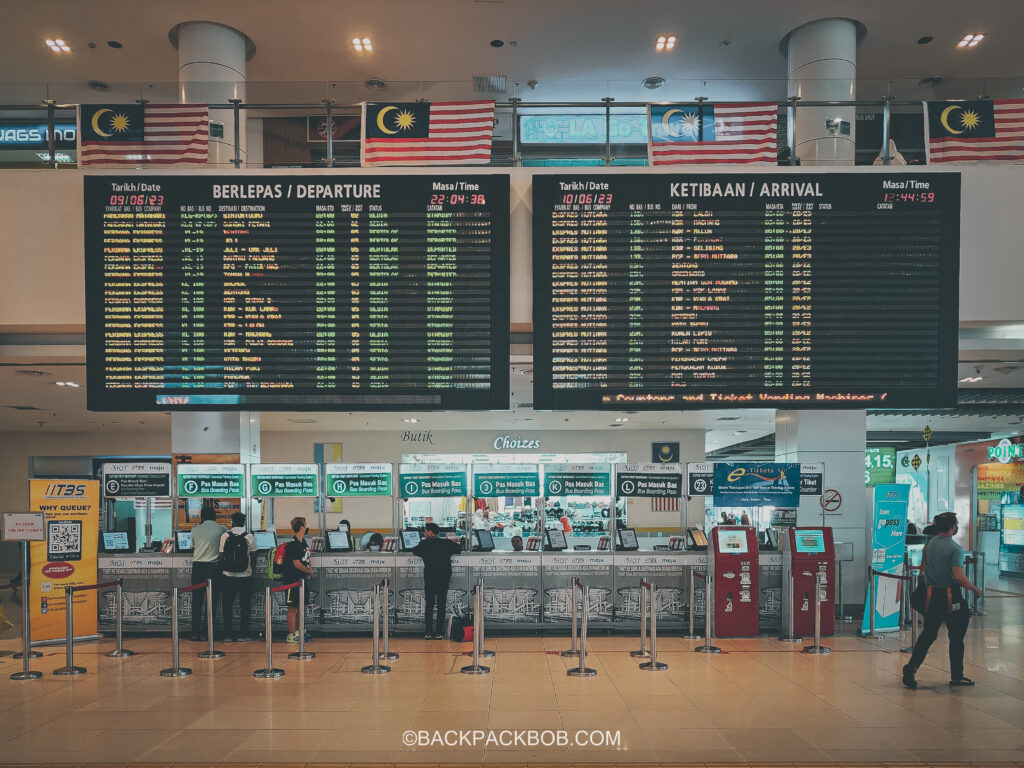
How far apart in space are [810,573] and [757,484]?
1.25m

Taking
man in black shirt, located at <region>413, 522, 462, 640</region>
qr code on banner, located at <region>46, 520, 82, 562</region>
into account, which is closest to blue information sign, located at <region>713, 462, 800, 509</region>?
man in black shirt, located at <region>413, 522, 462, 640</region>

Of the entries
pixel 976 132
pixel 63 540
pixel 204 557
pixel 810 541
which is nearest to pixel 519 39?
pixel 976 132

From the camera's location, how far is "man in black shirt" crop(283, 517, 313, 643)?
9.95 metres

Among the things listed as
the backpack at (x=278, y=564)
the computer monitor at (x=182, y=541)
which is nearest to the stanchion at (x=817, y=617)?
the backpack at (x=278, y=564)

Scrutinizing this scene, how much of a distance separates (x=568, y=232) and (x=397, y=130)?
1.82m

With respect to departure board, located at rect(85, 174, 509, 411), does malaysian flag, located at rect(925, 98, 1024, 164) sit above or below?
above

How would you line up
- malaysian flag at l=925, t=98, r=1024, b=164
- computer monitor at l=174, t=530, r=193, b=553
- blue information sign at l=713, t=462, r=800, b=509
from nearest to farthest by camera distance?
malaysian flag at l=925, t=98, r=1024, b=164 → blue information sign at l=713, t=462, r=800, b=509 → computer monitor at l=174, t=530, r=193, b=553

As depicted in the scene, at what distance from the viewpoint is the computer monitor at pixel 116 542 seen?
11.0 meters

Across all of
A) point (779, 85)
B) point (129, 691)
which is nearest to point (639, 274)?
point (779, 85)

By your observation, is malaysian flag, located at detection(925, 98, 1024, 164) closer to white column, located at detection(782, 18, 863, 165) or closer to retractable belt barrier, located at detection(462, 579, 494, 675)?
white column, located at detection(782, 18, 863, 165)

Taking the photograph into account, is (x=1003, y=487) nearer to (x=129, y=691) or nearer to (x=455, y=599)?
(x=455, y=599)

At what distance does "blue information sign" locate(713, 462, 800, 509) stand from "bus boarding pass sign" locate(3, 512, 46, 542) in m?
8.06

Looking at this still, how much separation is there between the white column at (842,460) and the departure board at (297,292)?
6.31m

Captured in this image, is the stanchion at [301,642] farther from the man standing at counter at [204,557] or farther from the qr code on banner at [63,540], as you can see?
the qr code on banner at [63,540]
